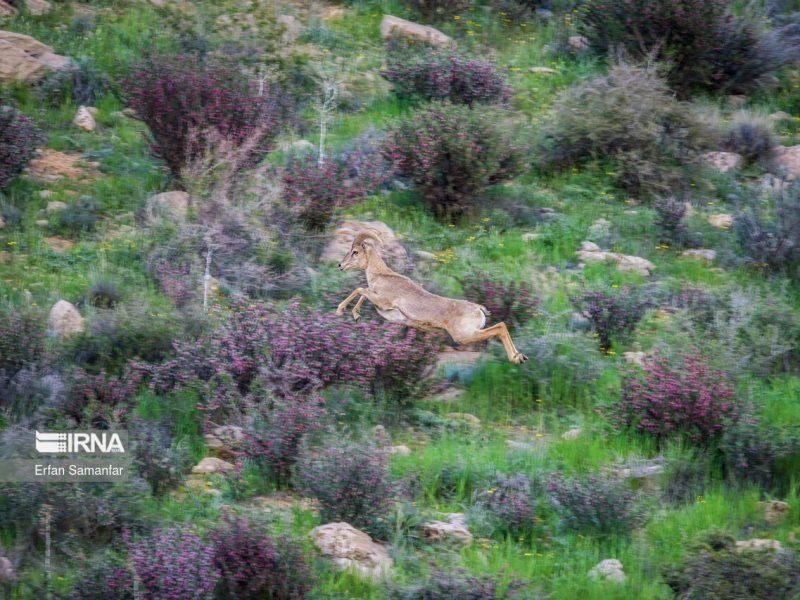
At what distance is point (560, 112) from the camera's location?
570 inches

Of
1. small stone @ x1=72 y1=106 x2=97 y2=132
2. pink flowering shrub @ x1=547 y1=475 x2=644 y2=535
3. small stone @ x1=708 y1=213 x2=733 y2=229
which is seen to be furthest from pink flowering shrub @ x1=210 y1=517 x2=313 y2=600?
small stone @ x1=72 y1=106 x2=97 y2=132

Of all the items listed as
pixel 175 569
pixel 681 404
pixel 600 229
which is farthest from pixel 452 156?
pixel 175 569

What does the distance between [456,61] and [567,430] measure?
8.25 metres

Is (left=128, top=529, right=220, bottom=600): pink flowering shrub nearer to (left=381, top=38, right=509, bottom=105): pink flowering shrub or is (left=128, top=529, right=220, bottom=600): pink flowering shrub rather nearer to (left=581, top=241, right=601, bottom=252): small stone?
(left=581, top=241, right=601, bottom=252): small stone

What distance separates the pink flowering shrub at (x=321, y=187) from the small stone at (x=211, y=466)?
4.22 meters

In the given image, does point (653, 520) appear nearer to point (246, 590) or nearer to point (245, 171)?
point (246, 590)

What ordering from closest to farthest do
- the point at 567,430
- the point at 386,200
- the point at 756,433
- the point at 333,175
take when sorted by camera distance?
the point at 756,433, the point at 567,430, the point at 333,175, the point at 386,200

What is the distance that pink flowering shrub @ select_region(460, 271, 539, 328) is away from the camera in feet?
32.8

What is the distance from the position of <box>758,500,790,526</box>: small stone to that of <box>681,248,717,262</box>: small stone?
5215mm

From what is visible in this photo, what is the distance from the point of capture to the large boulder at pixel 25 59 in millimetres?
14297

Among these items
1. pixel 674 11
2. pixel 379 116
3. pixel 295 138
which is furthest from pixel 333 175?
pixel 674 11

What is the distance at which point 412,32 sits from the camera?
17219mm

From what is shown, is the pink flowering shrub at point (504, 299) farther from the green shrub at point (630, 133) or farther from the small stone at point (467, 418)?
the green shrub at point (630, 133)

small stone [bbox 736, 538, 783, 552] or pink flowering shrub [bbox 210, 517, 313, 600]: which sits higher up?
small stone [bbox 736, 538, 783, 552]
